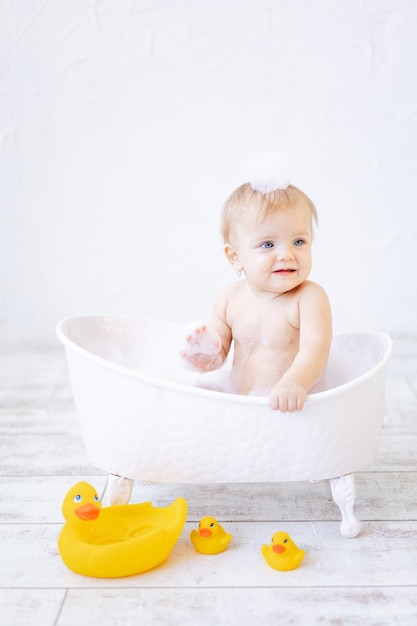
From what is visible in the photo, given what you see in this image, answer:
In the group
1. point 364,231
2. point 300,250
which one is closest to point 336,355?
point 300,250

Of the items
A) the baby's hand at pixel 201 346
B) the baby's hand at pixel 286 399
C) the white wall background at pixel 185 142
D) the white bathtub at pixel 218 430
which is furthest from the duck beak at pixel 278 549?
the white wall background at pixel 185 142

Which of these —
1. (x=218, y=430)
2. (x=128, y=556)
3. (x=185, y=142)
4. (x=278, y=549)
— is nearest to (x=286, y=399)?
(x=218, y=430)

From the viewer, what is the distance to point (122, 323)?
1.58m

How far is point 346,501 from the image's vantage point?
4.15 ft

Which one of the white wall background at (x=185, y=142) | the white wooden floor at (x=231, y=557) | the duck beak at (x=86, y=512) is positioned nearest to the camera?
the white wooden floor at (x=231, y=557)

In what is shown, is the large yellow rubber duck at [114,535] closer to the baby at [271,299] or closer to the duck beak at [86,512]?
the duck beak at [86,512]

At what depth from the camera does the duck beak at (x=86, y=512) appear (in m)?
1.18

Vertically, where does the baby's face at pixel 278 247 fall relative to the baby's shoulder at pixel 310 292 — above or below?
above

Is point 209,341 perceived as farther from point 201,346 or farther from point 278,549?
point 278,549

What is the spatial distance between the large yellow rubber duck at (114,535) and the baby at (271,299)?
301mm

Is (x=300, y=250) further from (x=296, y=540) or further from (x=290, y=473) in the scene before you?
(x=296, y=540)

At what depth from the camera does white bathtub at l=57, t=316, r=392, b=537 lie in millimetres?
1186

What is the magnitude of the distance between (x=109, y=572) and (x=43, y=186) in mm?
1448

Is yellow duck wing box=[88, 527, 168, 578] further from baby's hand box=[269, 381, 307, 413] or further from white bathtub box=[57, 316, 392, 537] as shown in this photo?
baby's hand box=[269, 381, 307, 413]
